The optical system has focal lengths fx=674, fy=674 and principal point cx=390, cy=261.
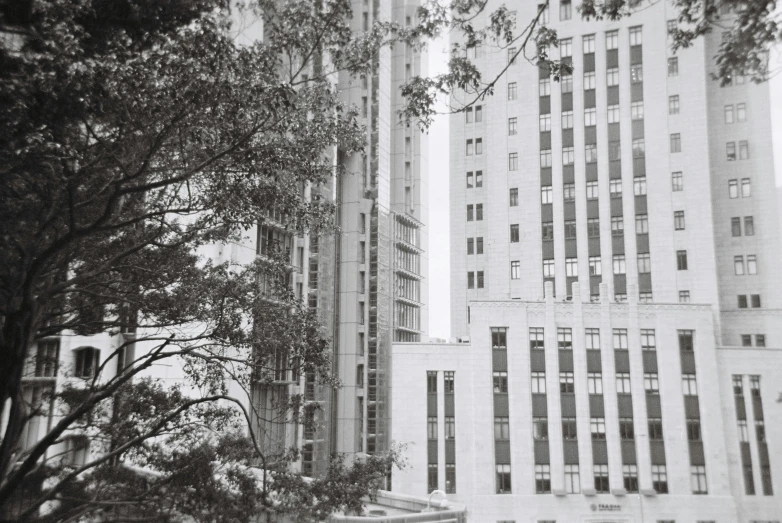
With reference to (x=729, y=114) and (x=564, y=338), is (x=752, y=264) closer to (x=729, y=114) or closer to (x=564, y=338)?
(x=729, y=114)

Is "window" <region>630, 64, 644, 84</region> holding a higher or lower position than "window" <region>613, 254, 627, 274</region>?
higher

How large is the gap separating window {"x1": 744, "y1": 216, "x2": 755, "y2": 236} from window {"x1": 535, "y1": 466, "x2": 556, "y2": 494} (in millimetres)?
21286

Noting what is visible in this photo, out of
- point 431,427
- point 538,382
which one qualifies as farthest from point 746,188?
point 431,427

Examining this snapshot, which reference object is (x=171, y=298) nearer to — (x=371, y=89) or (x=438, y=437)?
(x=438, y=437)

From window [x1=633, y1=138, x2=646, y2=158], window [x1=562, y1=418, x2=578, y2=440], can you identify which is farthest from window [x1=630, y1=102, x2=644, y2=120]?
window [x1=562, y1=418, x2=578, y2=440]

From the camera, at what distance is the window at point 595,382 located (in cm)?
4084

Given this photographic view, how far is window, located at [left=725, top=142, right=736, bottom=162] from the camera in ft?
152

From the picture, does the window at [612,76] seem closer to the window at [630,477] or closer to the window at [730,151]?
the window at [730,151]

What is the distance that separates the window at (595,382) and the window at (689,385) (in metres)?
4.82

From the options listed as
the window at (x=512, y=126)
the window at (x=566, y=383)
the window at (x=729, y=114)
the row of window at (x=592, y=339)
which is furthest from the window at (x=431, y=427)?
the window at (x=729, y=114)

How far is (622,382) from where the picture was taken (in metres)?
40.8

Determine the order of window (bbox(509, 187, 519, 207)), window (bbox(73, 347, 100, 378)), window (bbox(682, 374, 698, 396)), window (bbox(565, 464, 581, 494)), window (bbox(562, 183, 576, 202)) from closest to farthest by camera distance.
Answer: window (bbox(73, 347, 100, 378)), window (bbox(565, 464, 581, 494)), window (bbox(682, 374, 698, 396)), window (bbox(562, 183, 576, 202)), window (bbox(509, 187, 519, 207))

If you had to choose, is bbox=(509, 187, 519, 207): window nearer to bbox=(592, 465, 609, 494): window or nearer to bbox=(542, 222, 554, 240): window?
bbox=(542, 222, 554, 240): window

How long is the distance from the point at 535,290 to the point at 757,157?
17380 millimetres
